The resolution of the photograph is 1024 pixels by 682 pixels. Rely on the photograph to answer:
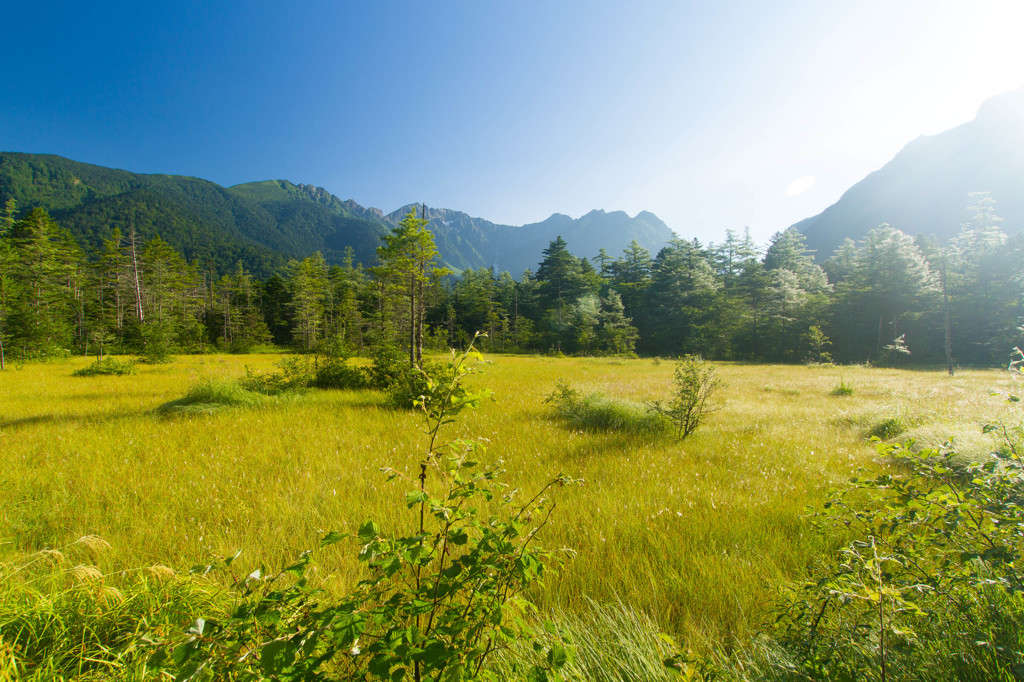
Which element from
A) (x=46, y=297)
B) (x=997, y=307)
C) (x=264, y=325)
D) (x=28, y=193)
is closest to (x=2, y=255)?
(x=46, y=297)

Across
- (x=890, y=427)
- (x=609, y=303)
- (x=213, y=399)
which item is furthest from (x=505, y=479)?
(x=609, y=303)

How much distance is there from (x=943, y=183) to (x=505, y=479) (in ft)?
450

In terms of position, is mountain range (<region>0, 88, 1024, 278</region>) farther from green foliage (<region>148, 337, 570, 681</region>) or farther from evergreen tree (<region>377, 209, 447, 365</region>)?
green foliage (<region>148, 337, 570, 681</region>)

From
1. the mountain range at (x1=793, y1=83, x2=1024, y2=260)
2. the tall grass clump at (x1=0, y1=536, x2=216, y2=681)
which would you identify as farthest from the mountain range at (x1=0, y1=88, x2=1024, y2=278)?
the tall grass clump at (x1=0, y1=536, x2=216, y2=681)

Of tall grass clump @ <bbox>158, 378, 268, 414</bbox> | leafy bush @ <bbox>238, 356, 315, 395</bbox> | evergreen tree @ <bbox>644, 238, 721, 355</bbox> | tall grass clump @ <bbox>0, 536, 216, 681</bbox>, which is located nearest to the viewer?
tall grass clump @ <bbox>0, 536, 216, 681</bbox>

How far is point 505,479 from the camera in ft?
14.4

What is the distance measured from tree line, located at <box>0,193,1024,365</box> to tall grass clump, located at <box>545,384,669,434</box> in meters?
7.43

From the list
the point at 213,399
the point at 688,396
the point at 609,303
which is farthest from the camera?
the point at 609,303

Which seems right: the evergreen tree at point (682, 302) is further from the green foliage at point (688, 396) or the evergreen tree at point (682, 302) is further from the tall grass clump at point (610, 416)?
the green foliage at point (688, 396)

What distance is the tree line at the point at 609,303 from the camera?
26.8 meters

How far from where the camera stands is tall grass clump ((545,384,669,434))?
675 centimetres

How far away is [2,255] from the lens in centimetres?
2141

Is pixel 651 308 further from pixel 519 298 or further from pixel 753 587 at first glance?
pixel 753 587

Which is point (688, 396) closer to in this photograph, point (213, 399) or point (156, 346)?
point (213, 399)
